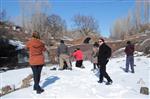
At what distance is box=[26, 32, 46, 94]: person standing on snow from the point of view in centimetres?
1162

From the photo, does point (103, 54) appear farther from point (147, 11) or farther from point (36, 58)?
point (147, 11)

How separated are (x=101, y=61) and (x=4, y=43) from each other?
27.8 meters

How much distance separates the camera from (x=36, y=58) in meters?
11.7

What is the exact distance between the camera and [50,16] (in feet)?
243

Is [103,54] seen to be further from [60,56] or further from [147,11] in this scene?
[147,11]

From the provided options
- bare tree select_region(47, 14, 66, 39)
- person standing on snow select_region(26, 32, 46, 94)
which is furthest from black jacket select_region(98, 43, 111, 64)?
bare tree select_region(47, 14, 66, 39)

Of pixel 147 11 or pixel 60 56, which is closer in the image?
pixel 60 56

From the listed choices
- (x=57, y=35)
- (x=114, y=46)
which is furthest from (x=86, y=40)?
(x=57, y=35)

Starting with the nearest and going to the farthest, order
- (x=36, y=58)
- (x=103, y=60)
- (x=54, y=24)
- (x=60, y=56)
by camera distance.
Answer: (x=36, y=58), (x=103, y=60), (x=60, y=56), (x=54, y=24)

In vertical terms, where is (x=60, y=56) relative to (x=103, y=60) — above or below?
below

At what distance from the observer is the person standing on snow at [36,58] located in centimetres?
1162

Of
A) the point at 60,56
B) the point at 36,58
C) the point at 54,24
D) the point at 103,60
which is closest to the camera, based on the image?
the point at 36,58

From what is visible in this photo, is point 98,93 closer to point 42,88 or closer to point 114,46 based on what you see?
point 42,88

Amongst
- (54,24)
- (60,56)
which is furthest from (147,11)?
(60,56)
